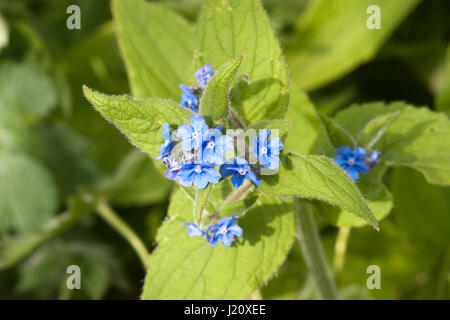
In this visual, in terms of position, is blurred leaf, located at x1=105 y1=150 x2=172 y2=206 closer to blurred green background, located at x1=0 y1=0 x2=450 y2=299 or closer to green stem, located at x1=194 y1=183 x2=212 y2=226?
blurred green background, located at x1=0 y1=0 x2=450 y2=299

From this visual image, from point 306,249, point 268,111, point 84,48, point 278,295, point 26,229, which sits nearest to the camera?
point 268,111

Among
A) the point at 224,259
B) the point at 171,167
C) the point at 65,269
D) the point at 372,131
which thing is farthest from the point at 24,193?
the point at 372,131

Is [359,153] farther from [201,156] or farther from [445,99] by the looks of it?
[445,99]

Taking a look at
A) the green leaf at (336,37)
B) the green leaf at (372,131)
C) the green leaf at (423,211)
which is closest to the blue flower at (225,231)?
the green leaf at (372,131)

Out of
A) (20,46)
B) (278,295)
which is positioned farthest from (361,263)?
(20,46)
